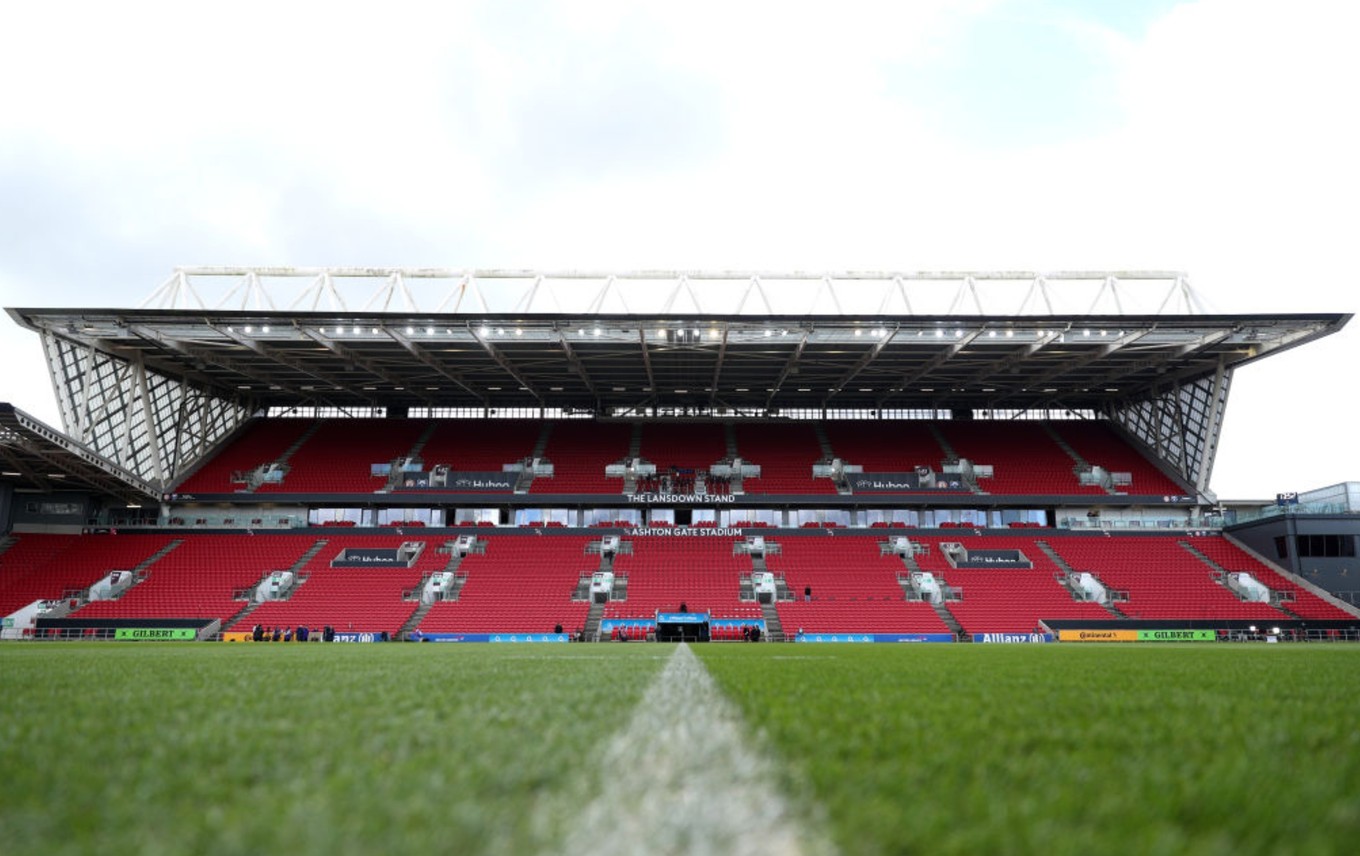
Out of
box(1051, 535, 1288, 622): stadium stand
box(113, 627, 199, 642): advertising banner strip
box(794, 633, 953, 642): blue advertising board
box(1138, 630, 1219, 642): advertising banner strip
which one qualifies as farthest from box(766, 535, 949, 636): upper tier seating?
box(113, 627, 199, 642): advertising banner strip

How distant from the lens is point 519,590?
113 feet

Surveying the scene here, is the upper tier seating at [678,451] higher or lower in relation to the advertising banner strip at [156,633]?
higher

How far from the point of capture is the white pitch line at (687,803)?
1.52 meters

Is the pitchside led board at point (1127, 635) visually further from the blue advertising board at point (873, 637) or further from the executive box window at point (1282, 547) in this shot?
the executive box window at point (1282, 547)

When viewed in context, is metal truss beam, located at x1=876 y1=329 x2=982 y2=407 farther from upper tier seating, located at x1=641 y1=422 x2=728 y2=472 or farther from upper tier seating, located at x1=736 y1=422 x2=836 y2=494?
upper tier seating, located at x1=641 y1=422 x2=728 y2=472

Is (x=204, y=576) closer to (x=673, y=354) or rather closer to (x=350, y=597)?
(x=350, y=597)

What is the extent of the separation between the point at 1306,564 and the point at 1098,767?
4316 cm

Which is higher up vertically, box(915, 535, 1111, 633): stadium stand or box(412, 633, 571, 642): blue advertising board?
box(915, 535, 1111, 633): stadium stand

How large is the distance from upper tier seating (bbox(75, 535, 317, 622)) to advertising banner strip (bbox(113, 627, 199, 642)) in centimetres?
88

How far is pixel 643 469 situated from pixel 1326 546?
1232 inches

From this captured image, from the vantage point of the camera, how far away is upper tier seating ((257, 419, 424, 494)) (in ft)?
135

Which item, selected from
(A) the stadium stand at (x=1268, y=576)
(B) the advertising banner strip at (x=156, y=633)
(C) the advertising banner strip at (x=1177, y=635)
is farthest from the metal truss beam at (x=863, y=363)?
(B) the advertising banner strip at (x=156, y=633)

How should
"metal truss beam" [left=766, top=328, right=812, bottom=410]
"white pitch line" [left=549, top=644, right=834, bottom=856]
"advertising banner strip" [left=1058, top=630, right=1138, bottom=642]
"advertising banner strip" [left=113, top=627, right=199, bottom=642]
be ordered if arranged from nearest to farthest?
1. "white pitch line" [left=549, top=644, right=834, bottom=856]
2. "advertising banner strip" [left=113, top=627, right=199, bottom=642]
3. "advertising banner strip" [left=1058, top=630, right=1138, bottom=642]
4. "metal truss beam" [left=766, top=328, right=812, bottom=410]

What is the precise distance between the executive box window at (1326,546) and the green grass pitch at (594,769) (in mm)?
39641
